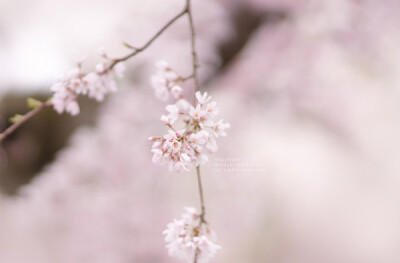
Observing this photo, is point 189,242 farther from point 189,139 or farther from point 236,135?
point 236,135

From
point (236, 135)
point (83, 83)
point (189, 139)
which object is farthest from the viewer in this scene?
point (236, 135)

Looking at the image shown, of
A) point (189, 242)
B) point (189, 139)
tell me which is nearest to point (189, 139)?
point (189, 139)

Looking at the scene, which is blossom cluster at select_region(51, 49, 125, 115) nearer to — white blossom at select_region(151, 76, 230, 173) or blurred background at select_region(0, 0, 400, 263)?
white blossom at select_region(151, 76, 230, 173)

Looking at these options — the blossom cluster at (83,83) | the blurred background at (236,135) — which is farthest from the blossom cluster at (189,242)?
the blurred background at (236,135)

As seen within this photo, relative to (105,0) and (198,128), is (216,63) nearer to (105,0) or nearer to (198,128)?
(198,128)

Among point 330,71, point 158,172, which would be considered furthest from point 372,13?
point 158,172

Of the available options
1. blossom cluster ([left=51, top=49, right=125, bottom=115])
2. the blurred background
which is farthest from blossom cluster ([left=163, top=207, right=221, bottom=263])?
the blurred background
